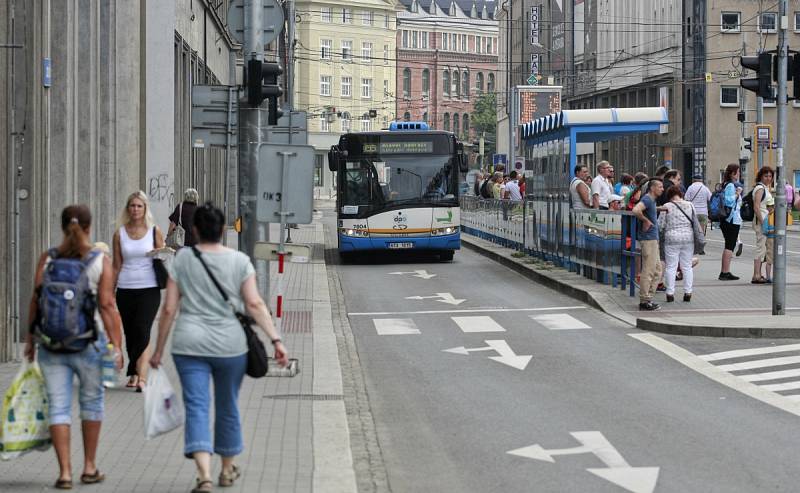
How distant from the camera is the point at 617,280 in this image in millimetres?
21703

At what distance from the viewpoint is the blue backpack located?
802 centimetres

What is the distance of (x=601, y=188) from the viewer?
921 inches

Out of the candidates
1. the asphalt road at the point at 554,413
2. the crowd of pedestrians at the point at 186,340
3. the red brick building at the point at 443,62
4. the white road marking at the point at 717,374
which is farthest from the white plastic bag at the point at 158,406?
the red brick building at the point at 443,62

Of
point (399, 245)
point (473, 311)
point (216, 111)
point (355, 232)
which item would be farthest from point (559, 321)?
point (355, 232)

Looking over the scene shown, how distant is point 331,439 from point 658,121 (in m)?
17.4

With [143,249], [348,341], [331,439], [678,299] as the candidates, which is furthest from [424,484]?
[678,299]

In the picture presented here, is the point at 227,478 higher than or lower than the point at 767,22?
lower

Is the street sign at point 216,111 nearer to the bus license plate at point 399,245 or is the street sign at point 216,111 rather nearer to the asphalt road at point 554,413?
the asphalt road at point 554,413

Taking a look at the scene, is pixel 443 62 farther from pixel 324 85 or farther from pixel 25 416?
Result: pixel 25 416

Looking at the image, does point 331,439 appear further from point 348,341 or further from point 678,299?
point 678,299

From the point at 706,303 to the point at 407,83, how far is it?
13230 cm

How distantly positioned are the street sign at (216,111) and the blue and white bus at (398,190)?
1489cm

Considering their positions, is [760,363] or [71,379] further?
[760,363]

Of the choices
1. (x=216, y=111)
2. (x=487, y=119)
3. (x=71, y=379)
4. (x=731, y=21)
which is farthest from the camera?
(x=487, y=119)
